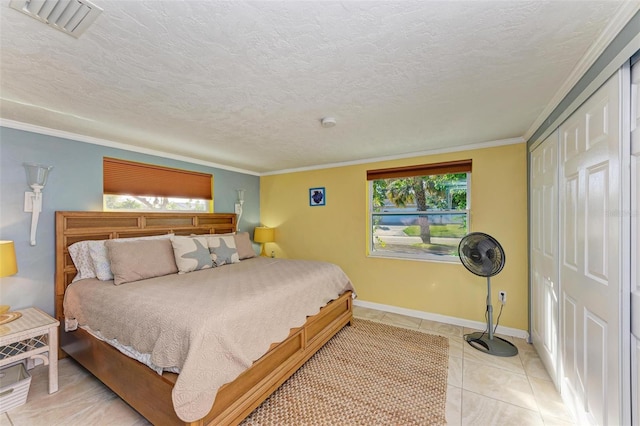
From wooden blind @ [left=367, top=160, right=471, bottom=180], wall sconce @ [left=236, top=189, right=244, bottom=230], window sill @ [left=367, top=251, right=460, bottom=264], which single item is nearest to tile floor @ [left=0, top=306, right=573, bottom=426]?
window sill @ [left=367, top=251, right=460, bottom=264]

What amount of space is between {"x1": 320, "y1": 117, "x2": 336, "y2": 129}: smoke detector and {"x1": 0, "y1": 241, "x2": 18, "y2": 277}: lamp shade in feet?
8.54

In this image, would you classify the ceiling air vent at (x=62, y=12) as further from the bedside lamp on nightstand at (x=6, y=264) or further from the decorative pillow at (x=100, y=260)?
the decorative pillow at (x=100, y=260)

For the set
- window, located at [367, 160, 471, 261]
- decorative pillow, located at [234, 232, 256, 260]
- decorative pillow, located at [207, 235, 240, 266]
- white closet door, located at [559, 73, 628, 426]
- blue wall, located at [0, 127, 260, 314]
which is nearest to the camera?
white closet door, located at [559, 73, 628, 426]

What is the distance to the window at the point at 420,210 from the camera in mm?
3219

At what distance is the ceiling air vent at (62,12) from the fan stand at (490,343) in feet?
11.2

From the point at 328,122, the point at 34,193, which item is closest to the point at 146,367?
the point at 34,193

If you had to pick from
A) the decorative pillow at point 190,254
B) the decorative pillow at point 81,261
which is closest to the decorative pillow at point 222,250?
the decorative pillow at point 190,254

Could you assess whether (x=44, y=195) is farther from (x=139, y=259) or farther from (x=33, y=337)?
(x=33, y=337)

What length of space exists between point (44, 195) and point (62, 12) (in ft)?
6.88

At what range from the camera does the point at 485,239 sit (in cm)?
256

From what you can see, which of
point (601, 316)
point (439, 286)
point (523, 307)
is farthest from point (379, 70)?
point (523, 307)

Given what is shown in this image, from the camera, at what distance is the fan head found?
249 cm

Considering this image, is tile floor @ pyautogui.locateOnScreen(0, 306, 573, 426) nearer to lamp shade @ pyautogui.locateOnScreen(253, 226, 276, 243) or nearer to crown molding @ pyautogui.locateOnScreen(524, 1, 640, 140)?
crown molding @ pyautogui.locateOnScreen(524, 1, 640, 140)

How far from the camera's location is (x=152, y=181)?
3244mm
